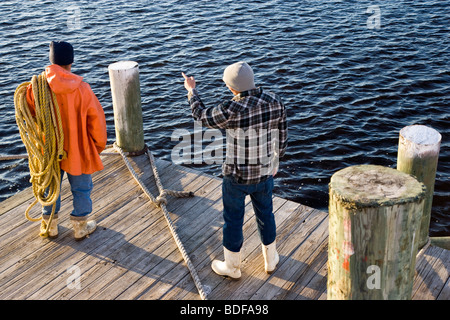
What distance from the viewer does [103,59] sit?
13.0 meters

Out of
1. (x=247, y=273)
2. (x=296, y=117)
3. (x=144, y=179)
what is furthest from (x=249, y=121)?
(x=296, y=117)

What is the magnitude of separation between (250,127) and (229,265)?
1.37 meters

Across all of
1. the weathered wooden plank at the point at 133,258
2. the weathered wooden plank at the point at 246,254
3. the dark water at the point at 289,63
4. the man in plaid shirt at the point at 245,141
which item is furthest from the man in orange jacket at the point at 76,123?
the dark water at the point at 289,63

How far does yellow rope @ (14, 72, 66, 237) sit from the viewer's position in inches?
184

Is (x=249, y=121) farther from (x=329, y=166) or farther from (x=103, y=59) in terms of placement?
(x=103, y=59)

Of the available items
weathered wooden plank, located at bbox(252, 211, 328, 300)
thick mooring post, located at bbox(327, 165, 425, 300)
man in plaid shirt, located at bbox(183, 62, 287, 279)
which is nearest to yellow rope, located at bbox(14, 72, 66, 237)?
man in plaid shirt, located at bbox(183, 62, 287, 279)

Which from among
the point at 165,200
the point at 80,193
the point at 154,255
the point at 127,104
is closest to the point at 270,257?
the point at 154,255

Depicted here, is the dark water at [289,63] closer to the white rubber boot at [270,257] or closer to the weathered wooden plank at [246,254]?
the weathered wooden plank at [246,254]

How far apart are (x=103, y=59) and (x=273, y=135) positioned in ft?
31.6

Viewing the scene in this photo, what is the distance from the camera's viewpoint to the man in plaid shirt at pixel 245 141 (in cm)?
397

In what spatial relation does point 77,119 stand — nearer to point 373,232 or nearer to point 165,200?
point 165,200

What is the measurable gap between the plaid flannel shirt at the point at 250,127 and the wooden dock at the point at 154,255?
1.13 meters

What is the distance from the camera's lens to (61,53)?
4570mm

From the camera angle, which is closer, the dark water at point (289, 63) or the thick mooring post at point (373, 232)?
the thick mooring post at point (373, 232)
